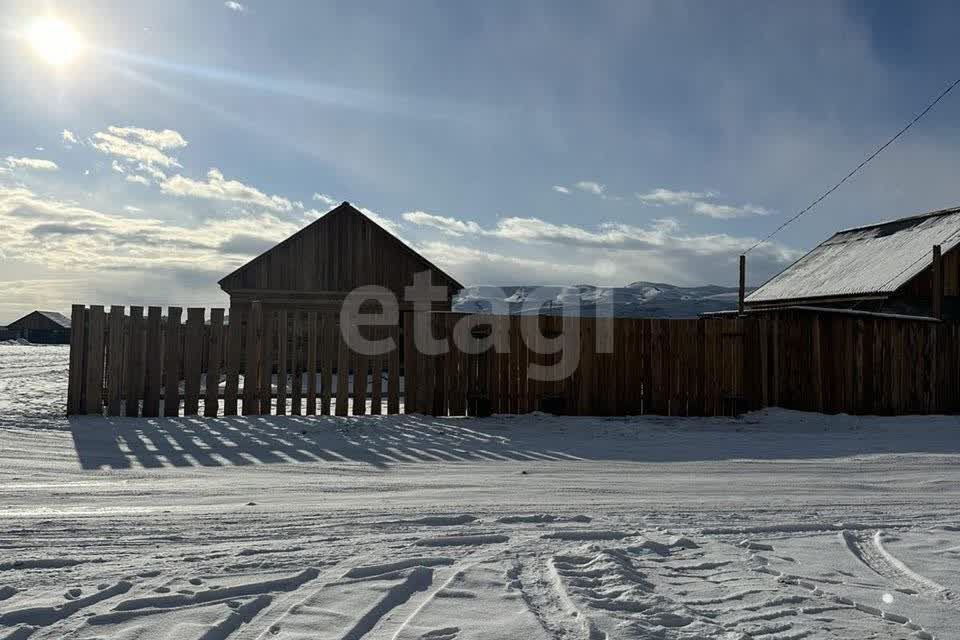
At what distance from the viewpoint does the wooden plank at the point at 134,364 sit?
432 inches

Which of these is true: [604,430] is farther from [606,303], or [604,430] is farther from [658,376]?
[606,303]

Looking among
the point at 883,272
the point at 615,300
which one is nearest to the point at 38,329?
the point at 615,300

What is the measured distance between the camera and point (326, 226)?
24.4 m

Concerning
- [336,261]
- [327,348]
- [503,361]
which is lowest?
[503,361]

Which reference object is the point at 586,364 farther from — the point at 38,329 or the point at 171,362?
the point at 38,329

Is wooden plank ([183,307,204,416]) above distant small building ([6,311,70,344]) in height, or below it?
below

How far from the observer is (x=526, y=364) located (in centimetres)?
1221

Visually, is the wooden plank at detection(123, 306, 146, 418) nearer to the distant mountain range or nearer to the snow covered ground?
the snow covered ground

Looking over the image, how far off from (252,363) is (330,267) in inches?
530

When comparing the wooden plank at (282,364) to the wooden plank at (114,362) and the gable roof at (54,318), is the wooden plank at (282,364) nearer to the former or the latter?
the wooden plank at (114,362)

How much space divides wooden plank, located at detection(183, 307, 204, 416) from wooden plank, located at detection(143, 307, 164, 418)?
37 centimetres

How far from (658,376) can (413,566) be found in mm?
9553

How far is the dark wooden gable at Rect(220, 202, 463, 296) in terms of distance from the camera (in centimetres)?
2392

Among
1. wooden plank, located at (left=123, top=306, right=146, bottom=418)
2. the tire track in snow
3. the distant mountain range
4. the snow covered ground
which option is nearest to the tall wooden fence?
wooden plank, located at (left=123, top=306, right=146, bottom=418)
